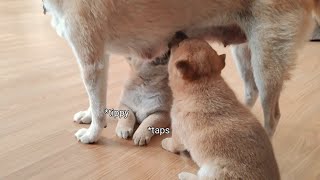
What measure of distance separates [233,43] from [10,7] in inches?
139

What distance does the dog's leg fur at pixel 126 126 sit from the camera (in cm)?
162

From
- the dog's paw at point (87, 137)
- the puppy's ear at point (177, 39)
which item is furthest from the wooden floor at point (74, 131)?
the puppy's ear at point (177, 39)

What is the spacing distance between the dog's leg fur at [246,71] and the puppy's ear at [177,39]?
338 millimetres

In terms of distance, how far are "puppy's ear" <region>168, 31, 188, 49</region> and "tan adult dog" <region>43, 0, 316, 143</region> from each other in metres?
0.03

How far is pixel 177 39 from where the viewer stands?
1.45 m

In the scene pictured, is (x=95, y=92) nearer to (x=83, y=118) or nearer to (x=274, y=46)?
(x=83, y=118)

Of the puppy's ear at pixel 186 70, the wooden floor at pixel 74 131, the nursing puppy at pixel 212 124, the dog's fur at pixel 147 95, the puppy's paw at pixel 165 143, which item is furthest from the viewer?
the dog's fur at pixel 147 95

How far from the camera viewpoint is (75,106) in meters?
1.91

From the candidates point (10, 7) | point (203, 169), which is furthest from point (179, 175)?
point (10, 7)

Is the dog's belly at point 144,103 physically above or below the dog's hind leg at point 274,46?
below

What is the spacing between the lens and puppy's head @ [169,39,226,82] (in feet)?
4.08

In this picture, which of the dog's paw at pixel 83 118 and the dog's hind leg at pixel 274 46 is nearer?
the dog's hind leg at pixel 274 46

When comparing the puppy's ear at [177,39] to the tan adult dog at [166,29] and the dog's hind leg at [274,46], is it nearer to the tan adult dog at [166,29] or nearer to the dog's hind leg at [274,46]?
the tan adult dog at [166,29]

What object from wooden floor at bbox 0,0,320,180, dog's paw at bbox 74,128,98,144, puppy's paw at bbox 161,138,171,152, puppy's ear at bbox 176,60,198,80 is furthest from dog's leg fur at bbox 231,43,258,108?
dog's paw at bbox 74,128,98,144
